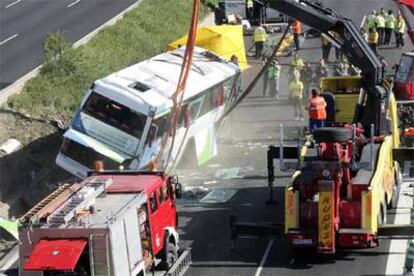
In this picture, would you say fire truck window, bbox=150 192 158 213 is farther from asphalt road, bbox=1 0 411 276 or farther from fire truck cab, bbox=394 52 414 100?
fire truck cab, bbox=394 52 414 100

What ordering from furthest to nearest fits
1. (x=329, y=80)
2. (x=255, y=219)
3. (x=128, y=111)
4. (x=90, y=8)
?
1. (x=90, y=8)
2. (x=329, y=80)
3. (x=128, y=111)
4. (x=255, y=219)

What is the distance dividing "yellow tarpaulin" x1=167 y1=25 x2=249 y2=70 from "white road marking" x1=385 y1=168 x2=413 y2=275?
12.3 m

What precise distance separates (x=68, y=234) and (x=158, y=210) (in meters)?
2.63

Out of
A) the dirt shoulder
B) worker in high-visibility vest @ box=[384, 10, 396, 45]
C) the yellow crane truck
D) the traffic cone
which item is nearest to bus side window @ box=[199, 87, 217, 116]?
the dirt shoulder

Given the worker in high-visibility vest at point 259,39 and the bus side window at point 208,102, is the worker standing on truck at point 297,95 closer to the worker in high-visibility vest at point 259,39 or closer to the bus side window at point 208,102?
the bus side window at point 208,102

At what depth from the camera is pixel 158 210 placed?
64.8 ft

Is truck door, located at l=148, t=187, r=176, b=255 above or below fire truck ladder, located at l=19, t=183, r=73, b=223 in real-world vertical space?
below

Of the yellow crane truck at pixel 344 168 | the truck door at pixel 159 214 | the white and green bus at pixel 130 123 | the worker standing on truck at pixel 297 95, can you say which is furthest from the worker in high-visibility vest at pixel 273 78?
the truck door at pixel 159 214

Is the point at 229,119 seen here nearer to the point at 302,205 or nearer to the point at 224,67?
the point at 224,67

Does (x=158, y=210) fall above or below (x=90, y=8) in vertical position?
below

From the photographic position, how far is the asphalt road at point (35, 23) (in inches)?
1465

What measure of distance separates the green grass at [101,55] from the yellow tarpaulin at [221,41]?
8.31 ft

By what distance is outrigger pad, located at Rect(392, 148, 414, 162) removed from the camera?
23.9 meters

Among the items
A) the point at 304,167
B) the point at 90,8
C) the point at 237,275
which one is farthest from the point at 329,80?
the point at 90,8
